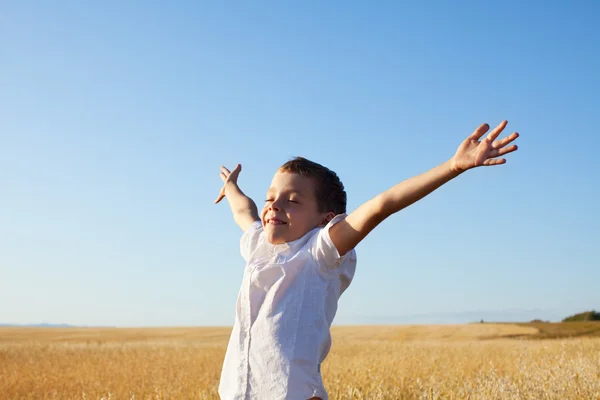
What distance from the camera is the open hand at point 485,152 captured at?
2.37m

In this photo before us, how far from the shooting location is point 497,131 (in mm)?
2412

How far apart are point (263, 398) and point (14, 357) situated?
11056 millimetres

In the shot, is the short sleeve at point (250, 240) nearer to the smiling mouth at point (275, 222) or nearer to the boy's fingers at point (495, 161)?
the smiling mouth at point (275, 222)

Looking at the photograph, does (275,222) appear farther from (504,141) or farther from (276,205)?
(504,141)

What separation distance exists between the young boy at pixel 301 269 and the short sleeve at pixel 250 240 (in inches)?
3.0

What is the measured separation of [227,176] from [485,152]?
2274 millimetres

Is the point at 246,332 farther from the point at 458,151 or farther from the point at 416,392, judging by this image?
the point at 416,392

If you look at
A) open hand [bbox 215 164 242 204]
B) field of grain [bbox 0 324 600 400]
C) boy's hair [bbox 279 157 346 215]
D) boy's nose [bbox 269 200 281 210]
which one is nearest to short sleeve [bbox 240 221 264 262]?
boy's nose [bbox 269 200 281 210]

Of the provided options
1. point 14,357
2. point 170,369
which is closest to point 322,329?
point 170,369

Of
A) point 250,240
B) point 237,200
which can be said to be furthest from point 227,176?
point 250,240

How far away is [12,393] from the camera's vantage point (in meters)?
7.18

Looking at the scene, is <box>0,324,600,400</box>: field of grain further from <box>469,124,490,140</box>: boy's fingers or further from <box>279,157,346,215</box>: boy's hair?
<box>469,124,490,140</box>: boy's fingers

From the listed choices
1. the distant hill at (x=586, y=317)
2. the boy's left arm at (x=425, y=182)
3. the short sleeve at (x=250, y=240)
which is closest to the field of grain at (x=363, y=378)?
the short sleeve at (x=250, y=240)

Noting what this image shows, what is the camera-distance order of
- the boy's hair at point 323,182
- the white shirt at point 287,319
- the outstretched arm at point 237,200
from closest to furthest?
1. the white shirt at point 287,319
2. the boy's hair at point 323,182
3. the outstretched arm at point 237,200
